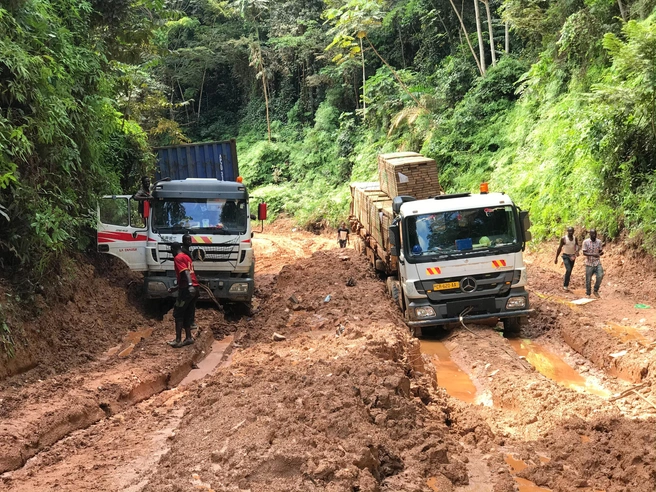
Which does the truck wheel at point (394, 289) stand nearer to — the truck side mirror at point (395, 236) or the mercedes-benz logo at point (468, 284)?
the truck side mirror at point (395, 236)

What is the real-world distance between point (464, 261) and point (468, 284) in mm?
385

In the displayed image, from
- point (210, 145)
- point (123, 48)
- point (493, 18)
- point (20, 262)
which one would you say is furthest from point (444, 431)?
point (493, 18)

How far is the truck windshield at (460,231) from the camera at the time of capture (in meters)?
10.8

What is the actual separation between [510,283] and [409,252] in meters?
1.70

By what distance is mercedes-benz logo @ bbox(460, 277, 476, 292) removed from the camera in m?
10.7

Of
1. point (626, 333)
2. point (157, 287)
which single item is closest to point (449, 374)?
point (626, 333)

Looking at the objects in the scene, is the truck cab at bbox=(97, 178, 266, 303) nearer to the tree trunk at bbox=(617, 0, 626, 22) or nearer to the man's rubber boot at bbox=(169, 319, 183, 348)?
the man's rubber boot at bbox=(169, 319, 183, 348)

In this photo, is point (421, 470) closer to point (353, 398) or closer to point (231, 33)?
point (353, 398)

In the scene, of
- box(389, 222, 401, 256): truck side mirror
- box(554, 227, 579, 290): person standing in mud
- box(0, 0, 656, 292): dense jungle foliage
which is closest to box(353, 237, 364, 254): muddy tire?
box(0, 0, 656, 292): dense jungle foliage

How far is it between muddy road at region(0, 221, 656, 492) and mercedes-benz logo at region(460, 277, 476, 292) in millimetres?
701

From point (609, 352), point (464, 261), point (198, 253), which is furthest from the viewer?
point (198, 253)

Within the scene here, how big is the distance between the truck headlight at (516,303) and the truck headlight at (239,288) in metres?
4.92

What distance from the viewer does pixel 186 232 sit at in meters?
12.4

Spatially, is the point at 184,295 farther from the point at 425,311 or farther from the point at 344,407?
the point at 344,407
